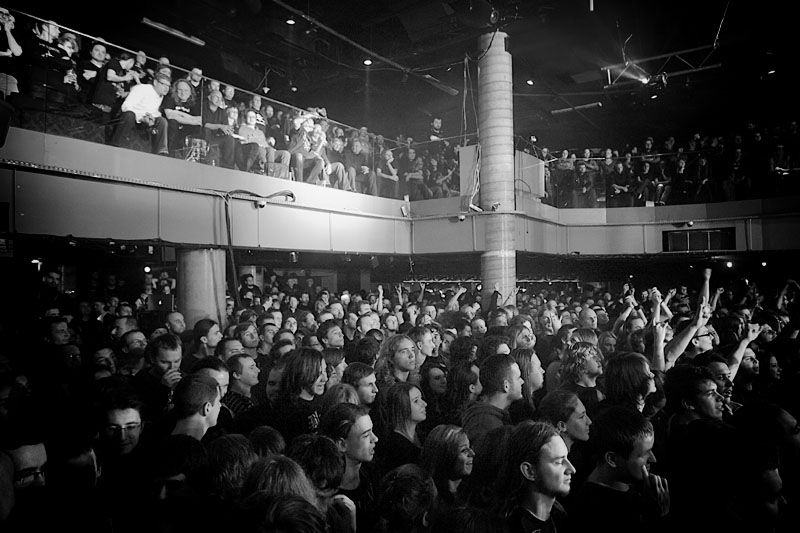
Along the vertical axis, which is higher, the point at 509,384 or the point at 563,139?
the point at 563,139

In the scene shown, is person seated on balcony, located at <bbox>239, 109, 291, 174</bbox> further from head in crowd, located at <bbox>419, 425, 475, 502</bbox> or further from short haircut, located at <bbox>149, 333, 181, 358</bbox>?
head in crowd, located at <bbox>419, 425, 475, 502</bbox>

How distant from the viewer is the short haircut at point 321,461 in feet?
8.45

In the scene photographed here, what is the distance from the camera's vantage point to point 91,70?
24.4 feet

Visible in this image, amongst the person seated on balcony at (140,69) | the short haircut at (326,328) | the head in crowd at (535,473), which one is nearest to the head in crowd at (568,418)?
the head in crowd at (535,473)

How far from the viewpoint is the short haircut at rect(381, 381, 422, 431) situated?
3506mm

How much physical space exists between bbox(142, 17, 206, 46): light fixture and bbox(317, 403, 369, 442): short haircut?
41.9ft

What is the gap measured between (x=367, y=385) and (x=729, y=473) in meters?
2.24

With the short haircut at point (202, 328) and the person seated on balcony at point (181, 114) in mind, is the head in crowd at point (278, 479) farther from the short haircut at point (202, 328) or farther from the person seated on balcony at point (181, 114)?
the person seated on balcony at point (181, 114)

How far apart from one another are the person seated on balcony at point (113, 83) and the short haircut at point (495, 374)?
666 cm

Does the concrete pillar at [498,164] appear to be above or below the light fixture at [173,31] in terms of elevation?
below

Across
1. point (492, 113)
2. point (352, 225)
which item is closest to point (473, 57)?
point (492, 113)

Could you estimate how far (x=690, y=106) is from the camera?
18.8 m

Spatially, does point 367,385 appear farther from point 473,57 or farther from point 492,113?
point 473,57

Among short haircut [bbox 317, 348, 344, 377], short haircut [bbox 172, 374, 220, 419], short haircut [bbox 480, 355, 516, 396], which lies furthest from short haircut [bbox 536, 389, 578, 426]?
short haircut [bbox 317, 348, 344, 377]
